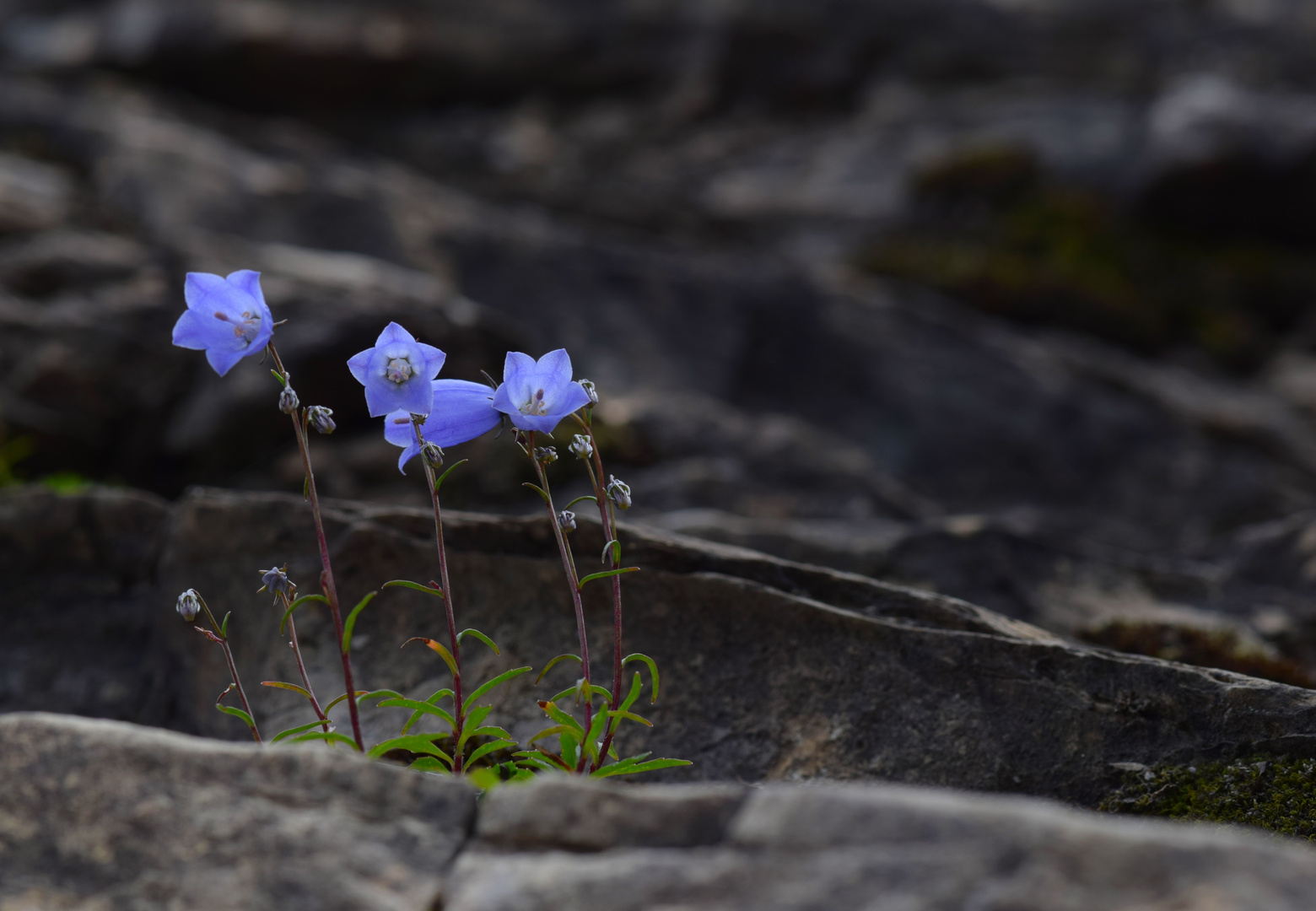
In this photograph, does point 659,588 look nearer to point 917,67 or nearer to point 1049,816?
point 1049,816

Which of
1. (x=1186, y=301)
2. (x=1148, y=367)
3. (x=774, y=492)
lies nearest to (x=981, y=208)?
(x=1186, y=301)

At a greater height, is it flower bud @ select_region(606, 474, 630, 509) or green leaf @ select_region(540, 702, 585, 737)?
flower bud @ select_region(606, 474, 630, 509)

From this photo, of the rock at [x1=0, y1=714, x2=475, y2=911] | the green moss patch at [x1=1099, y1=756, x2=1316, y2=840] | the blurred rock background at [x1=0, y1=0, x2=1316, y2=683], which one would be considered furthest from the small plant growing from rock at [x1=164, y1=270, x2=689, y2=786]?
the blurred rock background at [x1=0, y1=0, x2=1316, y2=683]

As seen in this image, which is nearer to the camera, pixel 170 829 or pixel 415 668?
pixel 170 829

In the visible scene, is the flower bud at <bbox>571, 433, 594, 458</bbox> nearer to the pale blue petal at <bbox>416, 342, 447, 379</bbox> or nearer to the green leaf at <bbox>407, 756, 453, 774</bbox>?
the pale blue petal at <bbox>416, 342, 447, 379</bbox>

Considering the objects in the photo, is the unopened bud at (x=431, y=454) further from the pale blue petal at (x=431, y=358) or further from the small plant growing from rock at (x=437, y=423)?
the pale blue petal at (x=431, y=358)

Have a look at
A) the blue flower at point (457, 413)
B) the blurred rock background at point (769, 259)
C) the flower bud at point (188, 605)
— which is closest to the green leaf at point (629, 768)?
the blue flower at point (457, 413)

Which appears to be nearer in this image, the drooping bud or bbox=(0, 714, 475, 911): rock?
bbox=(0, 714, 475, 911): rock
